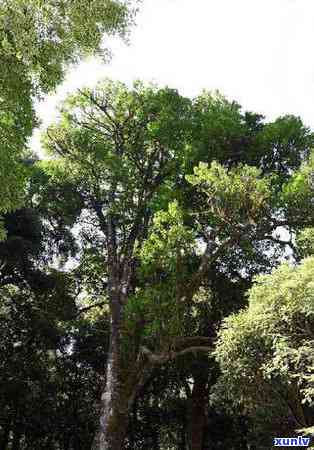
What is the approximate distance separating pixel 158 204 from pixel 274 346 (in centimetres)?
654

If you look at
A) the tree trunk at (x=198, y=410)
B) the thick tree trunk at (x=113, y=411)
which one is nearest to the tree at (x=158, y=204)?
the thick tree trunk at (x=113, y=411)

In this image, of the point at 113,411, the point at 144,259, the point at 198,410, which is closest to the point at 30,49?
the point at 144,259

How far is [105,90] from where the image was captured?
54.6ft

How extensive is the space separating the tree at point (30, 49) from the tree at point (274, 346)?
17.2 ft

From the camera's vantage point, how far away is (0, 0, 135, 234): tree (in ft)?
24.9

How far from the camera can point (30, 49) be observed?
7.75 metres

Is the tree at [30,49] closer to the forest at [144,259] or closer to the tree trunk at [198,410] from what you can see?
the forest at [144,259]

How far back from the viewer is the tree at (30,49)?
7.59 m

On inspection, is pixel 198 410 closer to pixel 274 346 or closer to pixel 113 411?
pixel 113 411

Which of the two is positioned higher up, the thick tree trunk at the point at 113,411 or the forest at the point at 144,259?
the forest at the point at 144,259

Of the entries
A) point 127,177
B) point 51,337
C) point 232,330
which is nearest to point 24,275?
point 51,337

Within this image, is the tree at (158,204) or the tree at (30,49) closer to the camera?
the tree at (30,49)

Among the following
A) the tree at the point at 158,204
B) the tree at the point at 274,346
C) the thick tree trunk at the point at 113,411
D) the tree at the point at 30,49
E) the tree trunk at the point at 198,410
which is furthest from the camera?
A: the tree trunk at the point at 198,410

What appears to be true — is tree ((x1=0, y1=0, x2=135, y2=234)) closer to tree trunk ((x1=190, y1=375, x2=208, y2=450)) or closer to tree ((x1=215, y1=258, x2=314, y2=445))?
tree ((x1=215, y1=258, x2=314, y2=445))
